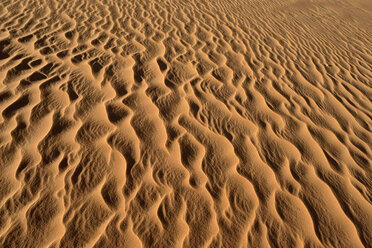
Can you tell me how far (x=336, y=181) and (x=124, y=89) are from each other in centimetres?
250

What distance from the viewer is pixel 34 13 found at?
5.76m

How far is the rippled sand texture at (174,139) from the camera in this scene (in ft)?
8.00

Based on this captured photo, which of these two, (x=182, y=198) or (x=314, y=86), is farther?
(x=314, y=86)

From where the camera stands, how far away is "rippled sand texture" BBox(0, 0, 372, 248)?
2439mm

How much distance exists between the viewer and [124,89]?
12.5ft

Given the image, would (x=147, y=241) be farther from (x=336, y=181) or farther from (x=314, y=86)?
(x=314, y=86)

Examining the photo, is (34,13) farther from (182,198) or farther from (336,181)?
(336,181)

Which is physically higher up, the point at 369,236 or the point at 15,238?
the point at 369,236

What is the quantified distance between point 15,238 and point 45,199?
0.35 metres

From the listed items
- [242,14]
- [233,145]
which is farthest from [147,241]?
[242,14]

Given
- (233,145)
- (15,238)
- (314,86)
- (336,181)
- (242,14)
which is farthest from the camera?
(242,14)

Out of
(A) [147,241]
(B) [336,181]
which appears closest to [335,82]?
(B) [336,181]

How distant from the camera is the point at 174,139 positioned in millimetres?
3166

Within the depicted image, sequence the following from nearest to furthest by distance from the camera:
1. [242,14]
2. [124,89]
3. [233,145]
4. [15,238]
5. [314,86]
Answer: [15,238], [233,145], [124,89], [314,86], [242,14]
